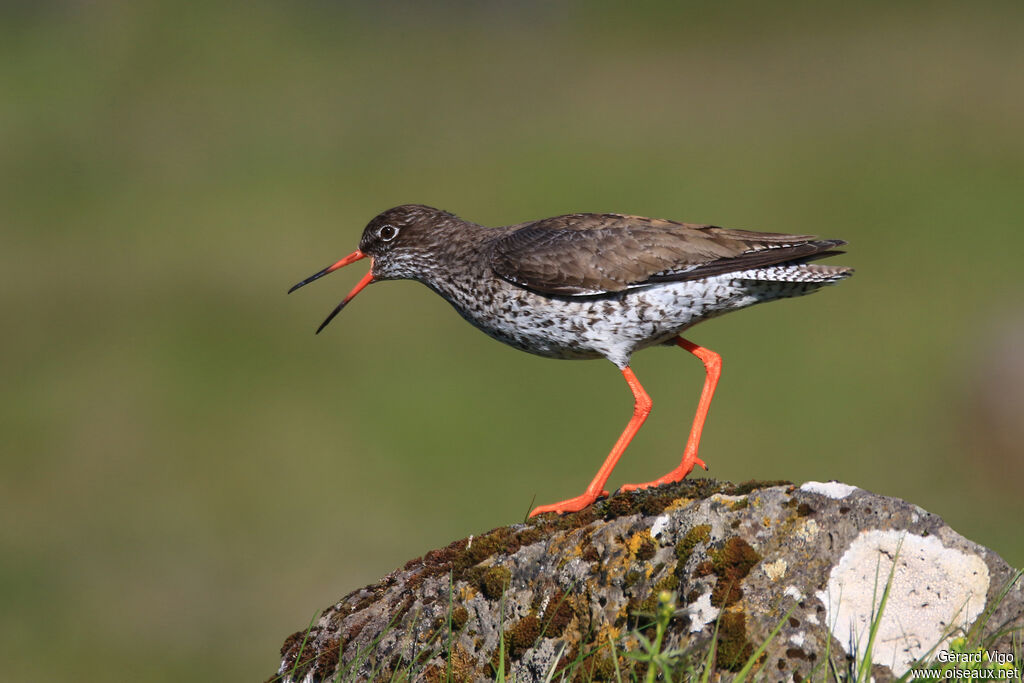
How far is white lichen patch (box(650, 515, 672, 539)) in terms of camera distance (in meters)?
6.02

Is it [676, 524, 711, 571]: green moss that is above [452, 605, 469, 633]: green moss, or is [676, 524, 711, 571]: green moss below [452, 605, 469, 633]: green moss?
above

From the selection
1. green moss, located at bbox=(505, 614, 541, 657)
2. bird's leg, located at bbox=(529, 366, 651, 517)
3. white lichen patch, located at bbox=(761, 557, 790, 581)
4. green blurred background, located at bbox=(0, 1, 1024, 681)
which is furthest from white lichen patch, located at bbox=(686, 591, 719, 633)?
green blurred background, located at bbox=(0, 1, 1024, 681)

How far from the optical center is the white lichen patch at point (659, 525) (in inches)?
237

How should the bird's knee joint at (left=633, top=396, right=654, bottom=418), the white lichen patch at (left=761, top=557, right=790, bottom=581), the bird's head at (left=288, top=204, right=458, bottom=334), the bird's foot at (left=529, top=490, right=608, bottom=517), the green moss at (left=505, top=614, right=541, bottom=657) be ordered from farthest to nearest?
1. the bird's head at (left=288, top=204, right=458, bottom=334)
2. the bird's knee joint at (left=633, top=396, right=654, bottom=418)
3. the bird's foot at (left=529, top=490, right=608, bottom=517)
4. the green moss at (left=505, top=614, right=541, bottom=657)
5. the white lichen patch at (left=761, top=557, right=790, bottom=581)

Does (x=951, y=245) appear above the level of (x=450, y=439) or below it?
above

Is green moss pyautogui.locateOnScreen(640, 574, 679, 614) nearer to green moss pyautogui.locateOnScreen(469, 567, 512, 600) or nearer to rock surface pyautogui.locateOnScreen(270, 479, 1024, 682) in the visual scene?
rock surface pyautogui.locateOnScreen(270, 479, 1024, 682)

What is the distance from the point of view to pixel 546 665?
584 centimetres

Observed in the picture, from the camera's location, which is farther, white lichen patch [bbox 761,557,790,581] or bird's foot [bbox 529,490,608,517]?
bird's foot [bbox 529,490,608,517]

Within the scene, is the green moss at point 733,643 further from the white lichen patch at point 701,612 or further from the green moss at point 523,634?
the green moss at point 523,634

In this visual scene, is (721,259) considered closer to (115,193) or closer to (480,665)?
(480,665)

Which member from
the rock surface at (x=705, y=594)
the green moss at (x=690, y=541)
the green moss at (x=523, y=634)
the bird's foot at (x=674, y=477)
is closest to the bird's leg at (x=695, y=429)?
the bird's foot at (x=674, y=477)

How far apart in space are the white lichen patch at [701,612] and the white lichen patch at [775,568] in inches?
12.5

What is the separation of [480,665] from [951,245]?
3112 cm

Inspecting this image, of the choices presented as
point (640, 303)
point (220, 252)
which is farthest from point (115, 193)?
point (640, 303)
